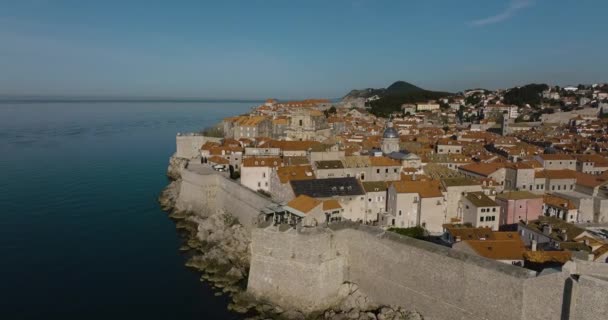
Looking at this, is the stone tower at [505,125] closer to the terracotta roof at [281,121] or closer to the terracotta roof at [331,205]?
the terracotta roof at [281,121]

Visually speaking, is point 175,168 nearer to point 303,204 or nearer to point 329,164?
point 329,164

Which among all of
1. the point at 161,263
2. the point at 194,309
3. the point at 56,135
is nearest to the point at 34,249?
the point at 161,263

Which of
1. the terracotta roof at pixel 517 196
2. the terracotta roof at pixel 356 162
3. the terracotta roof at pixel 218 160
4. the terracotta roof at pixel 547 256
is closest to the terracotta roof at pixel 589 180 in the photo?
the terracotta roof at pixel 517 196

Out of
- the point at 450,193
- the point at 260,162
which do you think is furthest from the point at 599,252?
the point at 260,162

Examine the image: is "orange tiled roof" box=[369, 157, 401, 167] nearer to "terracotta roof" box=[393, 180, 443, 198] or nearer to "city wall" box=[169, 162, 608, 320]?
"terracotta roof" box=[393, 180, 443, 198]

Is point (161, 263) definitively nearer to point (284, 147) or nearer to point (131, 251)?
point (131, 251)

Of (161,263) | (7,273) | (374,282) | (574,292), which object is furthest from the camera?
(161,263)

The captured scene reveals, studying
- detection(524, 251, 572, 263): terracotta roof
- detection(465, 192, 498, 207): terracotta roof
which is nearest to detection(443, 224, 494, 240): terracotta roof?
detection(524, 251, 572, 263): terracotta roof
